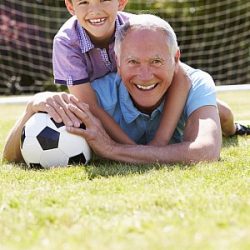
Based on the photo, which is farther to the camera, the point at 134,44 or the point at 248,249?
the point at 134,44

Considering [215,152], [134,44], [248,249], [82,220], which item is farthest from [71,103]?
[248,249]

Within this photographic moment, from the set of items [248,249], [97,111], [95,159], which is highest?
[248,249]

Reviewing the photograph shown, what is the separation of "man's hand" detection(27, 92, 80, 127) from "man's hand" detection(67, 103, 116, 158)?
0.09 ft

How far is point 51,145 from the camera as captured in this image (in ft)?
10.6

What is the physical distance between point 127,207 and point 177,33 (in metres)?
8.97

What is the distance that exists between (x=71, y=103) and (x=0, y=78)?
8.64 metres

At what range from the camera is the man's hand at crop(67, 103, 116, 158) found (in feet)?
10.7

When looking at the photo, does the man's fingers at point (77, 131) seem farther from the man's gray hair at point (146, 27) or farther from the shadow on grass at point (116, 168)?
the man's gray hair at point (146, 27)

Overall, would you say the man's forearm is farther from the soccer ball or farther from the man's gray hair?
the man's gray hair

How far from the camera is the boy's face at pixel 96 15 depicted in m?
3.62

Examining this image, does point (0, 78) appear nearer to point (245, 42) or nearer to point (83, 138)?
point (245, 42)

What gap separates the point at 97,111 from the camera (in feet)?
11.3

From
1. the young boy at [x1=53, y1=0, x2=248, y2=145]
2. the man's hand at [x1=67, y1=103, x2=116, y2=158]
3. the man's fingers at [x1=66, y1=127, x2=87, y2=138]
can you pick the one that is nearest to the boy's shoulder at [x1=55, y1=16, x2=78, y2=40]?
the young boy at [x1=53, y1=0, x2=248, y2=145]

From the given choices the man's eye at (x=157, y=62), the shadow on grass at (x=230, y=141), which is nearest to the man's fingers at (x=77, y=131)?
the man's eye at (x=157, y=62)
